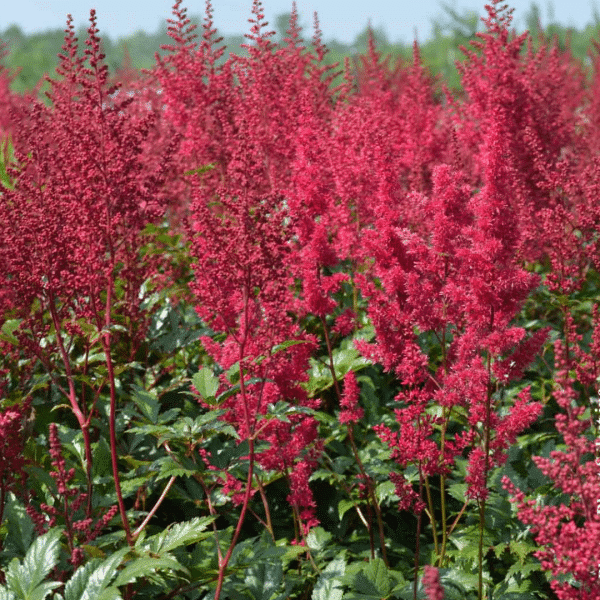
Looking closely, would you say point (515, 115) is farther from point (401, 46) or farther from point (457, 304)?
point (401, 46)

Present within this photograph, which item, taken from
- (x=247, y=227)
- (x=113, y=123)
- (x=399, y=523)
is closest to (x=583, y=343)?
(x=399, y=523)

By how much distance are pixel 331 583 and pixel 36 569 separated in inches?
39.2

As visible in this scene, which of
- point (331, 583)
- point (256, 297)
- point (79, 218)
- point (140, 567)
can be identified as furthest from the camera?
point (256, 297)

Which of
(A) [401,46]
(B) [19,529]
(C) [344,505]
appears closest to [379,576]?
(C) [344,505]

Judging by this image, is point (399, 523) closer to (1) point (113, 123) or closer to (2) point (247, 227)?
(2) point (247, 227)

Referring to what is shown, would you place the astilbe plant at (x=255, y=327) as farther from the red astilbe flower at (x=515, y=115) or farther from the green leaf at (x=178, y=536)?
the red astilbe flower at (x=515, y=115)

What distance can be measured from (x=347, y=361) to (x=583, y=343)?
168cm

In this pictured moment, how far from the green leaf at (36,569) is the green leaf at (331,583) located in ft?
2.91

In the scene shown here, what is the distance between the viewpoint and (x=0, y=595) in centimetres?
226

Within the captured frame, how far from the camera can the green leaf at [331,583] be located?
2.53 m

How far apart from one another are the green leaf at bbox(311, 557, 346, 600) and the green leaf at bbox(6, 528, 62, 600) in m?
0.89

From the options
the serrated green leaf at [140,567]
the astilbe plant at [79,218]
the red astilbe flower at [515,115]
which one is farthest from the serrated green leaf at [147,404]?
the red astilbe flower at [515,115]

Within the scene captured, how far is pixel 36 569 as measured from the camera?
224 cm

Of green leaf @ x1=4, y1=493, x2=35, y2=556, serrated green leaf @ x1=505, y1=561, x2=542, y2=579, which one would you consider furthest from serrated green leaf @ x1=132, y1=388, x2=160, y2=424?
serrated green leaf @ x1=505, y1=561, x2=542, y2=579
